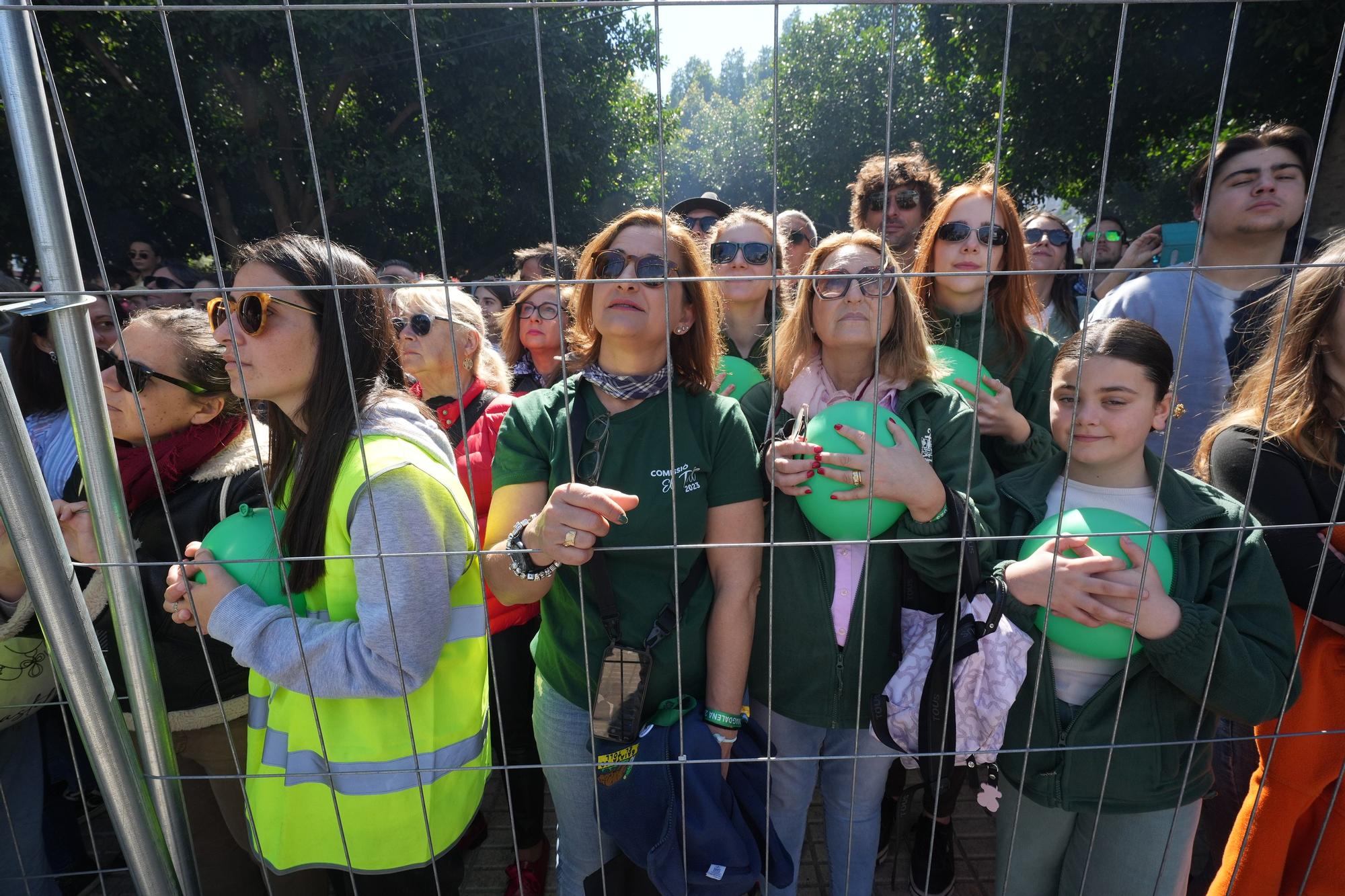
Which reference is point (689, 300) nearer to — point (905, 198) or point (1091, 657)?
point (1091, 657)

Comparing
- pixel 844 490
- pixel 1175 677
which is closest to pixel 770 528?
pixel 844 490

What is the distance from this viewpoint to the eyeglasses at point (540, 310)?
3.42 meters

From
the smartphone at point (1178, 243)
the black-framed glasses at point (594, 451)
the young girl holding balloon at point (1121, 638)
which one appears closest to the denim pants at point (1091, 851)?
the young girl holding balloon at point (1121, 638)

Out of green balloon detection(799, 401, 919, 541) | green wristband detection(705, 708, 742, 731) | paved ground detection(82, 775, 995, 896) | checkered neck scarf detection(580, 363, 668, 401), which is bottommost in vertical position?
paved ground detection(82, 775, 995, 896)

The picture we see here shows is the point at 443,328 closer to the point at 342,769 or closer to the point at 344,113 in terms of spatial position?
the point at 342,769

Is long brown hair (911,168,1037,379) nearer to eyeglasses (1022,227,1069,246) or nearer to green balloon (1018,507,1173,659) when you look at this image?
green balloon (1018,507,1173,659)

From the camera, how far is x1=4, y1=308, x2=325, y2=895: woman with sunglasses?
1.77 metres

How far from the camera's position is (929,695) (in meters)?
1.56

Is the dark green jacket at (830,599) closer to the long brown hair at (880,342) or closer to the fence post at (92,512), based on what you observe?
the long brown hair at (880,342)

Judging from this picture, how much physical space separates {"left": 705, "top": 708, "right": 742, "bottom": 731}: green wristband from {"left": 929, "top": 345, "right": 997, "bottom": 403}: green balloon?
932 millimetres

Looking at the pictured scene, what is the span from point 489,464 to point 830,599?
123cm

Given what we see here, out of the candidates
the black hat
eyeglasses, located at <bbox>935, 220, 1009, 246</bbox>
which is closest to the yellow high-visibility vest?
eyeglasses, located at <bbox>935, 220, 1009, 246</bbox>

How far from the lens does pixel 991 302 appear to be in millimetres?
2254

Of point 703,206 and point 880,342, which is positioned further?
point 703,206
